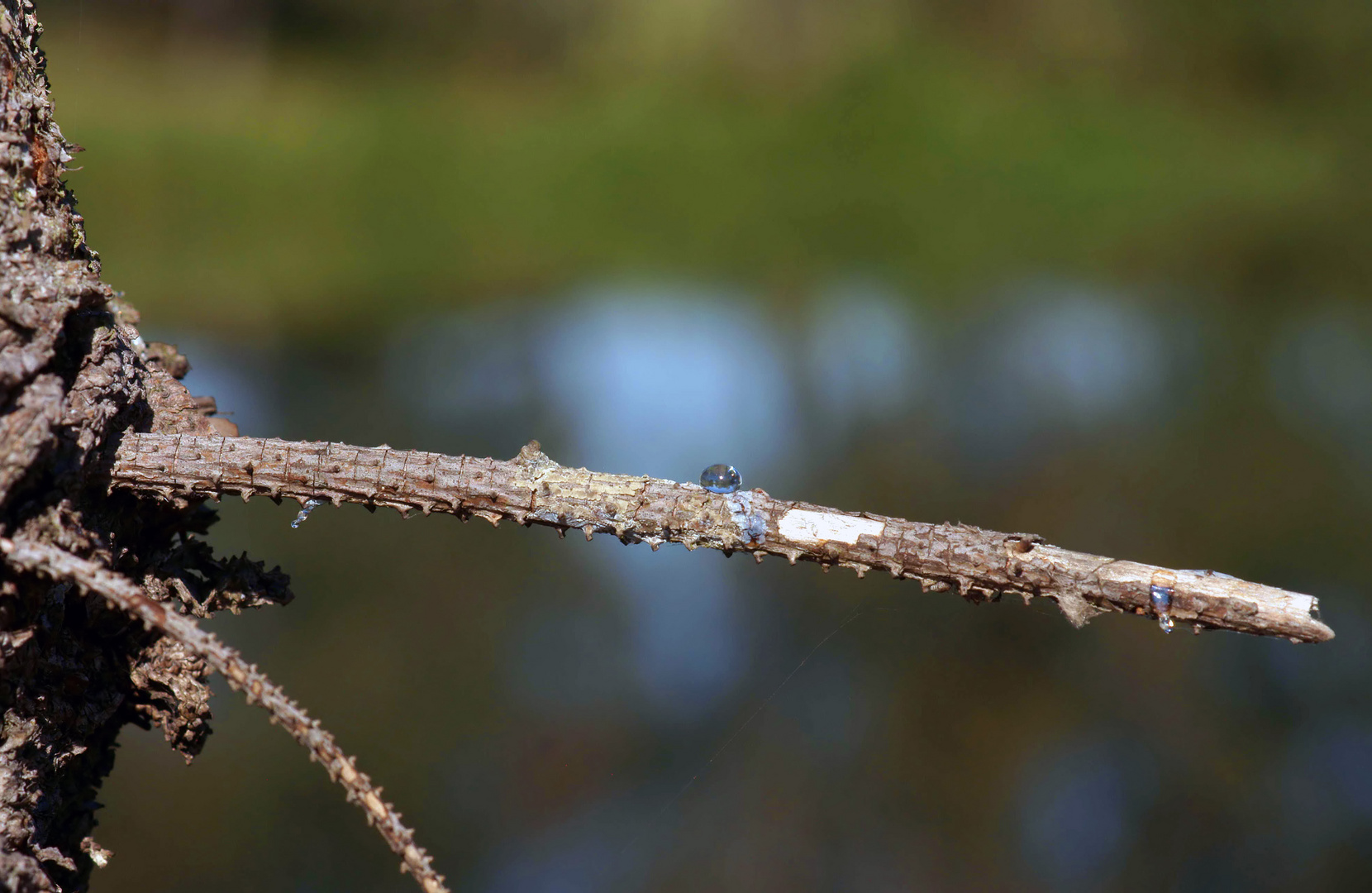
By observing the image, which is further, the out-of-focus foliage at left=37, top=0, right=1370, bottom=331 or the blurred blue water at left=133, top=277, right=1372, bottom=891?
the out-of-focus foliage at left=37, top=0, right=1370, bottom=331

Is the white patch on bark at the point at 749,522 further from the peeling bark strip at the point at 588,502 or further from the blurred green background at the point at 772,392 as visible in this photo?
the blurred green background at the point at 772,392

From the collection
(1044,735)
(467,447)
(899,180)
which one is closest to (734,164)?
(899,180)

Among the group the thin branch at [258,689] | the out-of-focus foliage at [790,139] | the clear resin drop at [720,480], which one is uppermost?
the out-of-focus foliage at [790,139]

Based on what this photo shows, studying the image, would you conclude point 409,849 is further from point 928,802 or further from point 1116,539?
point 1116,539

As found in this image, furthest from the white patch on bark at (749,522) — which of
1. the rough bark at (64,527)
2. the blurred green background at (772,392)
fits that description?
the blurred green background at (772,392)

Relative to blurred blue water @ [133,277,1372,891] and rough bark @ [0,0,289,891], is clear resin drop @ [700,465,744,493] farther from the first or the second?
blurred blue water @ [133,277,1372,891]

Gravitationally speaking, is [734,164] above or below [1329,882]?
above

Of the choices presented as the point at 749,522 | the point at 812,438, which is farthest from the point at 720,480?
the point at 812,438

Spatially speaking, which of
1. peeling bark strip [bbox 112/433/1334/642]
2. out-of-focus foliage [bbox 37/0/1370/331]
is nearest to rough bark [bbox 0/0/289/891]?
peeling bark strip [bbox 112/433/1334/642]
